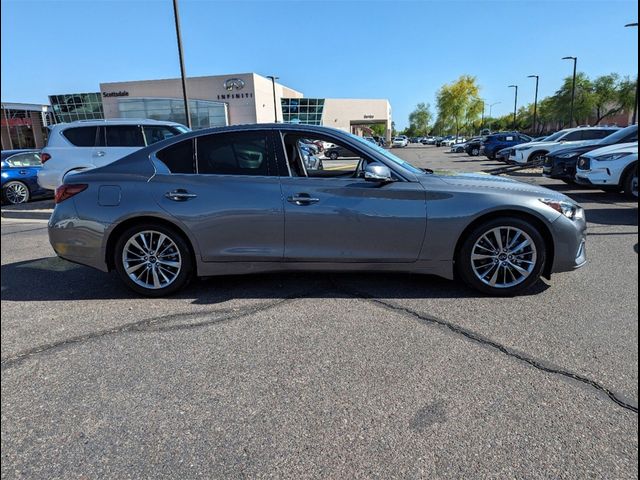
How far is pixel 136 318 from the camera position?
3.60 m

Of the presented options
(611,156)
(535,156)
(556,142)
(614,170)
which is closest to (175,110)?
(535,156)

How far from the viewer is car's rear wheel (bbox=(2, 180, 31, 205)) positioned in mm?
11492

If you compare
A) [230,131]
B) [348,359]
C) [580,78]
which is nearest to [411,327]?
[348,359]

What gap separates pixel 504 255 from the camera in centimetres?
388

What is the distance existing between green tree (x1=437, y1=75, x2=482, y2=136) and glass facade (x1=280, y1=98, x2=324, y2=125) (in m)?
19.9

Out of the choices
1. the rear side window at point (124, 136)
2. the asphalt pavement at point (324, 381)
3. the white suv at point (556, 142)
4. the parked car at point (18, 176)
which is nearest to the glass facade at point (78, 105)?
the parked car at point (18, 176)

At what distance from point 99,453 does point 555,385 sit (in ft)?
8.10

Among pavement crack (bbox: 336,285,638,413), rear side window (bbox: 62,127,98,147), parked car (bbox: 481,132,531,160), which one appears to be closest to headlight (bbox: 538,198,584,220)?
pavement crack (bbox: 336,285,638,413)

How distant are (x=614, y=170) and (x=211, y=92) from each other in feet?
172

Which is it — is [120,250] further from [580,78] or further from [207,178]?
[580,78]

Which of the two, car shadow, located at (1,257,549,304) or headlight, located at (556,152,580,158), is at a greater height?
headlight, located at (556,152,580,158)

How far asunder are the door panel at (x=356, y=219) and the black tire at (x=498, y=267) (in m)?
0.43

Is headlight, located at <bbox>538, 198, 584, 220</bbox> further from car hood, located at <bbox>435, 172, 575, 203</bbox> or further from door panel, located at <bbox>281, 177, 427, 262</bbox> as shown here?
door panel, located at <bbox>281, 177, 427, 262</bbox>

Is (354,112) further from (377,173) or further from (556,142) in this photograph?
(377,173)
